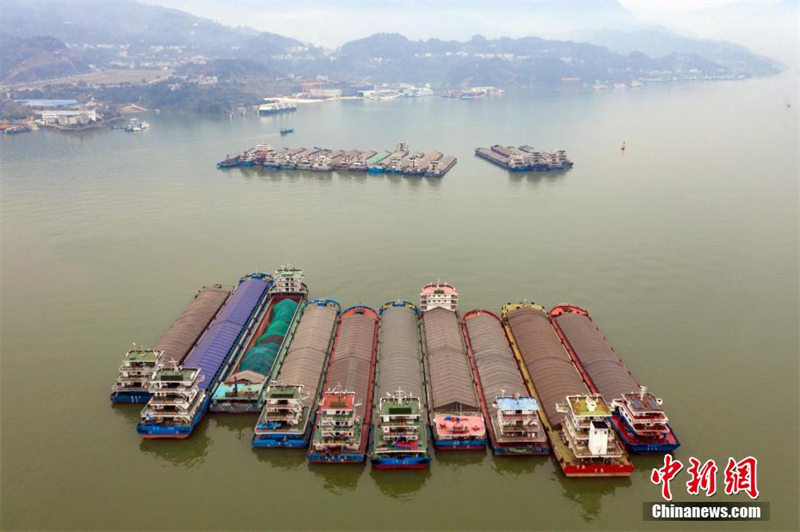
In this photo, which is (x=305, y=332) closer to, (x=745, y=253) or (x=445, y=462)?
(x=445, y=462)

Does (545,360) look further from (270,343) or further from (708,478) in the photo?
(270,343)

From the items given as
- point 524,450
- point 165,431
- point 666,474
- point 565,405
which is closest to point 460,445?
point 524,450

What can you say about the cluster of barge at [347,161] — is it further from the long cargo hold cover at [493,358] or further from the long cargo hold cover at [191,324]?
the long cargo hold cover at [493,358]

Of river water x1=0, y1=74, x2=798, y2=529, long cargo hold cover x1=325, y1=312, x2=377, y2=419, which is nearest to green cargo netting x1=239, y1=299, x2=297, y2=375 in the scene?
river water x1=0, y1=74, x2=798, y2=529

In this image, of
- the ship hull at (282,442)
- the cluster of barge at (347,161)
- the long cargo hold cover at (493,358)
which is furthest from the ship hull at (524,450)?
the cluster of barge at (347,161)

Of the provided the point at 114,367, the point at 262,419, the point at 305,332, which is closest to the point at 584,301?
the point at 305,332

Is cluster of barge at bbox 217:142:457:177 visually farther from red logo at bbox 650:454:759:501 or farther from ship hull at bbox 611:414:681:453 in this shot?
red logo at bbox 650:454:759:501
